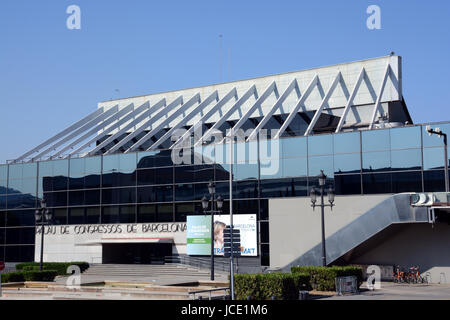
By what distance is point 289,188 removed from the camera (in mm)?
45469

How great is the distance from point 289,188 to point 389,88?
1382 centimetres

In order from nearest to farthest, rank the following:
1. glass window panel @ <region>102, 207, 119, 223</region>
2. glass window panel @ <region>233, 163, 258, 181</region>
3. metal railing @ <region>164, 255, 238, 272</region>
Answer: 1. glass window panel @ <region>233, 163, 258, 181</region>
2. metal railing @ <region>164, 255, 238, 272</region>
3. glass window panel @ <region>102, 207, 119, 223</region>

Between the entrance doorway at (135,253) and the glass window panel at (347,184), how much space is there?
16.7 metres

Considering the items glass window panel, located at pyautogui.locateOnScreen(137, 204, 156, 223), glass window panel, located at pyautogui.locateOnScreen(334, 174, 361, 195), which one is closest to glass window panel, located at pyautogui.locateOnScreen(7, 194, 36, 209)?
glass window panel, located at pyautogui.locateOnScreen(137, 204, 156, 223)

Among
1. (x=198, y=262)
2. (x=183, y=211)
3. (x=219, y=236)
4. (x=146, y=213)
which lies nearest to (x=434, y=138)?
(x=219, y=236)

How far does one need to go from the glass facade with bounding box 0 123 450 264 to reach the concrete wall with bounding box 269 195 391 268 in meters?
0.75

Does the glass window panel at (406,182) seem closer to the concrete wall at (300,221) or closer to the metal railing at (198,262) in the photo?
the concrete wall at (300,221)

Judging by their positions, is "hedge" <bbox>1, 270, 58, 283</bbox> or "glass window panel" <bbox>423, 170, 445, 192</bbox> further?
"hedge" <bbox>1, 270, 58, 283</bbox>

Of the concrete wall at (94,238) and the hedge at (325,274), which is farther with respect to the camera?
the concrete wall at (94,238)

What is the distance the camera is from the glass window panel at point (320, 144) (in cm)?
4433

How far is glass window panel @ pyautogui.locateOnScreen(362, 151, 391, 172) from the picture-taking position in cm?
4178

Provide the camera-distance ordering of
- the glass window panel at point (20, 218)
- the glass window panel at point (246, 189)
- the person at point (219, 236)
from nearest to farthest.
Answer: the glass window panel at point (246, 189)
the person at point (219, 236)
the glass window panel at point (20, 218)

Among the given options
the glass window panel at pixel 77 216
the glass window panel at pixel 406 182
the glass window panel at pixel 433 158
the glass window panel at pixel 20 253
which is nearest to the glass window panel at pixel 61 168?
the glass window panel at pixel 77 216

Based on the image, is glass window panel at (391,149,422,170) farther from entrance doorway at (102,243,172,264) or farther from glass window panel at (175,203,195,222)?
entrance doorway at (102,243,172,264)
